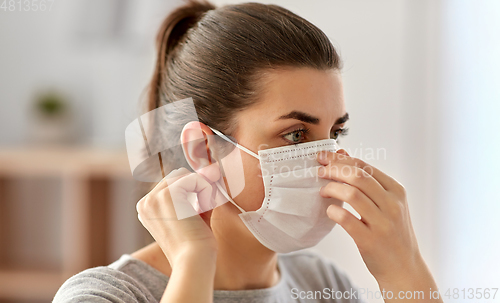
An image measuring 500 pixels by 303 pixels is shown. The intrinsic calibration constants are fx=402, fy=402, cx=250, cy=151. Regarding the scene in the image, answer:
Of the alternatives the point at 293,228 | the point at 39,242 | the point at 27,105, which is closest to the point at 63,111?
the point at 27,105

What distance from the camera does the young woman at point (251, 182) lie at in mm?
836

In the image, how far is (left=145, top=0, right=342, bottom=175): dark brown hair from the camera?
3.05 feet

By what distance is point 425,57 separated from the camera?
1.66 meters

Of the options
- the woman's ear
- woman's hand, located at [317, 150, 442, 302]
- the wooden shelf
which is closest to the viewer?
woman's hand, located at [317, 150, 442, 302]

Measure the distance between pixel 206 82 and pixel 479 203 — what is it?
3.20 feet

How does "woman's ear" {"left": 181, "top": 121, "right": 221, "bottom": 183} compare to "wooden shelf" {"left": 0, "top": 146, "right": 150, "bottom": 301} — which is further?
"wooden shelf" {"left": 0, "top": 146, "right": 150, "bottom": 301}

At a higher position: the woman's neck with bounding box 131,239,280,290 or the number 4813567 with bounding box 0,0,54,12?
the number 4813567 with bounding box 0,0,54,12

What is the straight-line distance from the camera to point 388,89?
167 centimetres

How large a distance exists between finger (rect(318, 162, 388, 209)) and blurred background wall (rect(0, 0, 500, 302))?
0.33 m

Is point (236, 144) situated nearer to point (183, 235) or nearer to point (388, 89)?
point (183, 235)

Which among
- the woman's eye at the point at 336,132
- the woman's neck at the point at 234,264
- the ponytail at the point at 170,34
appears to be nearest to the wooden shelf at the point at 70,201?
the ponytail at the point at 170,34

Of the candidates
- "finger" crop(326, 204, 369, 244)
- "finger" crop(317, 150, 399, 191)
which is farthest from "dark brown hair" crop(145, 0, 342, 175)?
"finger" crop(326, 204, 369, 244)

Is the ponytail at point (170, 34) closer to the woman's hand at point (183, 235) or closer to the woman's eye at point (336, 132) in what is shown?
the woman's hand at point (183, 235)

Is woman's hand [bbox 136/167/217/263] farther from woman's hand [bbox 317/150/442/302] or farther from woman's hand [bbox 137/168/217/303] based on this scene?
woman's hand [bbox 317/150/442/302]
